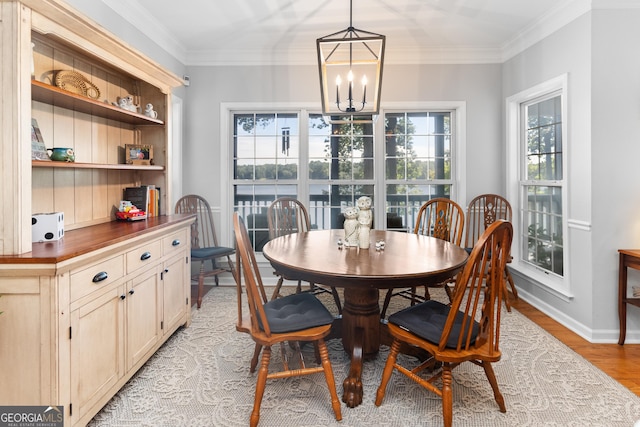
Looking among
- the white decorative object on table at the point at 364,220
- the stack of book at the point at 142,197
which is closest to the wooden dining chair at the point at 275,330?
the white decorative object on table at the point at 364,220

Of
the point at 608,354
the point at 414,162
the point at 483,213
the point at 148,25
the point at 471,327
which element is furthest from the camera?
the point at 414,162

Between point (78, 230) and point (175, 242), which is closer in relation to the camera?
point (78, 230)

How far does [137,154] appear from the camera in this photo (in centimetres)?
279

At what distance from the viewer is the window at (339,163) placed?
13.6 feet

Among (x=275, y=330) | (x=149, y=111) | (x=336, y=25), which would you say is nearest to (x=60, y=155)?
(x=149, y=111)

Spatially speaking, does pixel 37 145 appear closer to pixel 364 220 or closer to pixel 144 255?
pixel 144 255

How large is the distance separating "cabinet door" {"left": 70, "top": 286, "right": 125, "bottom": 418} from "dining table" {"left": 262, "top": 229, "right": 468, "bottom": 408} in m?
0.87

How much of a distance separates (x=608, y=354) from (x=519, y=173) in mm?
1953

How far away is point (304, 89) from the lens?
404 centimetres

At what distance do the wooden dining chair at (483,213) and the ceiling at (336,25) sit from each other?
1.56 m

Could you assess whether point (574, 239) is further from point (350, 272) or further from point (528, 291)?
point (350, 272)

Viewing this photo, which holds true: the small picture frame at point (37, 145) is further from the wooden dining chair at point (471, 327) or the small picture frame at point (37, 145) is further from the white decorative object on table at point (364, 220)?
the wooden dining chair at point (471, 327)

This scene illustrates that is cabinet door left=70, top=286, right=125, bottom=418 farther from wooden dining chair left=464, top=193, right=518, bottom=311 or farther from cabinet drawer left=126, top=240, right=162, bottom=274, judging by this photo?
wooden dining chair left=464, top=193, right=518, bottom=311

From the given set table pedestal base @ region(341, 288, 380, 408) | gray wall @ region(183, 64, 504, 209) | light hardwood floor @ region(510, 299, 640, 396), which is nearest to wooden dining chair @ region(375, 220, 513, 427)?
table pedestal base @ region(341, 288, 380, 408)
